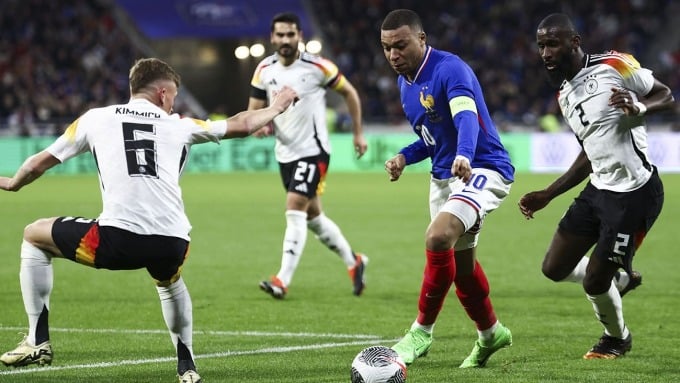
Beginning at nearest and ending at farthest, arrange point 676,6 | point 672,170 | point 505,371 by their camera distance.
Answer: point 505,371, point 672,170, point 676,6

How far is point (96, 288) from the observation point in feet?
36.9

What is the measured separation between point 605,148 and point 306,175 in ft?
14.6

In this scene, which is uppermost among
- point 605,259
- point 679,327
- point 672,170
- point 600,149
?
point 600,149

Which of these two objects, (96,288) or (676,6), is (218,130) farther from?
(676,6)

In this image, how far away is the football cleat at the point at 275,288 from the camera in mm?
10469

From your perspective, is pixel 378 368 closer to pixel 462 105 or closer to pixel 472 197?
pixel 472 197

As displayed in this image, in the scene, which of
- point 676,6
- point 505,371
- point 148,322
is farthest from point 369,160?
Answer: point 505,371

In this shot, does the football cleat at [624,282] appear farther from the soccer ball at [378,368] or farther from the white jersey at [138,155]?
the white jersey at [138,155]

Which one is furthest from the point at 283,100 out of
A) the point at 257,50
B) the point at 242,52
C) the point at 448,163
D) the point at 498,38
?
the point at 498,38

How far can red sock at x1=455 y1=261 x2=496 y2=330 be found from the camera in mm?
7094

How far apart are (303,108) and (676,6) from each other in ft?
A: 109

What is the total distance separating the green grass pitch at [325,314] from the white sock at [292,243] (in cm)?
26

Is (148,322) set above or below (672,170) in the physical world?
above

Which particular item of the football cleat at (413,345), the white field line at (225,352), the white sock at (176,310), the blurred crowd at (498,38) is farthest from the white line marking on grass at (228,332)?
the blurred crowd at (498,38)
